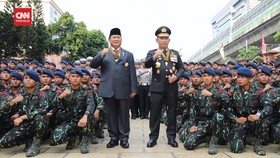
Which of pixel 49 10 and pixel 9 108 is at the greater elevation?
pixel 49 10

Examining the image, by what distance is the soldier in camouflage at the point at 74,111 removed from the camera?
519 centimetres

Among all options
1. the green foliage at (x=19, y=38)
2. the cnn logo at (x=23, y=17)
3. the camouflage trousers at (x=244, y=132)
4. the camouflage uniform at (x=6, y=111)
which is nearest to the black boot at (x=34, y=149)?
the camouflage uniform at (x=6, y=111)

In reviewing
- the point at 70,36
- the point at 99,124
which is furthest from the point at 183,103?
the point at 70,36

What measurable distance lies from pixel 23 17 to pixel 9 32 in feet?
4.58

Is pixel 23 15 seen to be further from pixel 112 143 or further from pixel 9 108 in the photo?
pixel 112 143

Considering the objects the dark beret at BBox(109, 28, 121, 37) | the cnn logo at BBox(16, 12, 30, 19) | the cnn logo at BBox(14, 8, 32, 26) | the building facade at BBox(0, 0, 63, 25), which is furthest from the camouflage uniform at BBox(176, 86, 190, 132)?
the building facade at BBox(0, 0, 63, 25)

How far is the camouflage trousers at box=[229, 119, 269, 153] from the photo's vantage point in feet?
16.4

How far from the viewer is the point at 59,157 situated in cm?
470

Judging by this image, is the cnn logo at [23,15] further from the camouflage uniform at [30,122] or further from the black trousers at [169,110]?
the black trousers at [169,110]

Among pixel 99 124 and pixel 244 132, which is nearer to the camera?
pixel 244 132

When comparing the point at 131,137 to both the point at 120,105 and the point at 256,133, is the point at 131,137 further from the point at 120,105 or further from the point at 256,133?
the point at 256,133

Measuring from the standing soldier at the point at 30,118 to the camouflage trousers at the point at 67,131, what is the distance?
0.22m

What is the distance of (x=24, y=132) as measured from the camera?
512cm

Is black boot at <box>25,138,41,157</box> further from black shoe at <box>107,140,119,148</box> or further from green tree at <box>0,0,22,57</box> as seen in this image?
green tree at <box>0,0,22,57</box>
